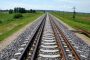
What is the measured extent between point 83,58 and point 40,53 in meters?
2.39

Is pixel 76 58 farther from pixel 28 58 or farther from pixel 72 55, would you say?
pixel 28 58

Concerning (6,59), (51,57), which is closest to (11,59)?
(6,59)

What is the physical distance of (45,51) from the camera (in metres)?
12.3

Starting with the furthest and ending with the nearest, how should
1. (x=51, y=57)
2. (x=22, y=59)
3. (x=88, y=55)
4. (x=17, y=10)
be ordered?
(x=17, y=10), (x=88, y=55), (x=51, y=57), (x=22, y=59)

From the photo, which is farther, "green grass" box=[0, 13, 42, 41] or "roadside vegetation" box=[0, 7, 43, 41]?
"roadside vegetation" box=[0, 7, 43, 41]

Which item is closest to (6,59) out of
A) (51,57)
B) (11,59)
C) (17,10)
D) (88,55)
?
(11,59)

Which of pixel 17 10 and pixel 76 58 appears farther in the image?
pixel 17 10

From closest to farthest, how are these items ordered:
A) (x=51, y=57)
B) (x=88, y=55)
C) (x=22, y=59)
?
(x=22, y=59), (x=51, y=57), (x=88, y=55)

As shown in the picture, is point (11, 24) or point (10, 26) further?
point (11, 24)

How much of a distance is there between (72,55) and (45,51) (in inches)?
68.2

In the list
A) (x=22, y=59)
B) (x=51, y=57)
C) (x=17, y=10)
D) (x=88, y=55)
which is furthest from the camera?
(x=17, y=10)

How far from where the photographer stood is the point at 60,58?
10.6 meters

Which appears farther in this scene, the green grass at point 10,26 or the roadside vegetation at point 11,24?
the roadside vegetation at point 11,24

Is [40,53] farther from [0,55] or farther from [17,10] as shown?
[17,10]
